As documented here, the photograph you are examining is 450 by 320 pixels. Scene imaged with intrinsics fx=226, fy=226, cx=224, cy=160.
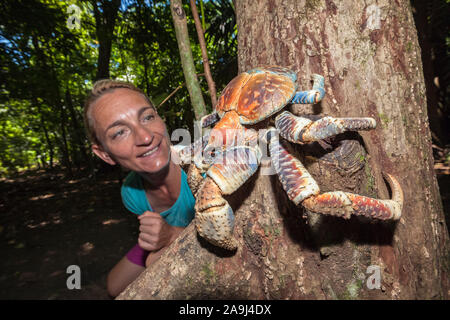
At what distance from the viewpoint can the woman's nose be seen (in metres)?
1.47

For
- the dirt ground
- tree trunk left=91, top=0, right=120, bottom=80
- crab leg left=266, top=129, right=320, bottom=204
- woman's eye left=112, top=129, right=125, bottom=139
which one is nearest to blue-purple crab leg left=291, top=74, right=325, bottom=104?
crab leg left=266, top=129, right=320, bottom=204

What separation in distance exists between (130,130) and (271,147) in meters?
0.96

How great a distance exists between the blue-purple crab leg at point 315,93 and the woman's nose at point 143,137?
3.13 feet

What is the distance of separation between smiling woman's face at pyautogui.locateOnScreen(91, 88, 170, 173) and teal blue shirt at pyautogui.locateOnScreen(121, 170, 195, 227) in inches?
19.6

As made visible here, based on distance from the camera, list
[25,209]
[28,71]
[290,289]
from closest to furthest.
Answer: [290,289]
[28,71]
[25,209]

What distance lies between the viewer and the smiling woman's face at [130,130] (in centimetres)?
150

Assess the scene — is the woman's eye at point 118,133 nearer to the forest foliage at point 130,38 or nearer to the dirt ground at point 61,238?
the forest foliage at point 130,38

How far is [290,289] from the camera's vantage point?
3.70 feet

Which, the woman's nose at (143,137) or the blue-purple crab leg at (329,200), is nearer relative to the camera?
the blue-purple crab leg at (329,200)

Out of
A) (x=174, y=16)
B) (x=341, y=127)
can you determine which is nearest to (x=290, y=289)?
(x=341, y=127)

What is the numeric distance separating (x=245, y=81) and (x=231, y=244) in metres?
0.82

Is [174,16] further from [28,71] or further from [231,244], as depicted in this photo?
[28,71]

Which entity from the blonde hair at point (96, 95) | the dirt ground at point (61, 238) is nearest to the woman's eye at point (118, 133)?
the blonde hair at point (96, 95)

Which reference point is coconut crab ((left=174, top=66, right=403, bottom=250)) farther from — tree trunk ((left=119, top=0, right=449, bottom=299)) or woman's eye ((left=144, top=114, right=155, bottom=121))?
woman's eye ((left=144, top=114, right=155, bottom=121))
